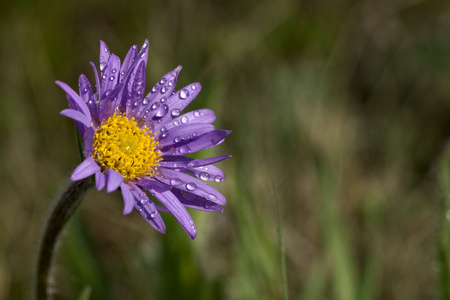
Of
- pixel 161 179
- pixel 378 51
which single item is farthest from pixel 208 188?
pixel 378 51

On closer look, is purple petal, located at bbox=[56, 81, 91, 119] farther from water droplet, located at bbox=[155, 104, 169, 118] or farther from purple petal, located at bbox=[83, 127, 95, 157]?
water droplet, located at bbox=[155, 104, 169, 118]

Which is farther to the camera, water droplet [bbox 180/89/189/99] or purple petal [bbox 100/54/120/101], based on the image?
water droplet [bbox 180/89/189/99]

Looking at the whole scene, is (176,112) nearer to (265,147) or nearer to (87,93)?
(87,93)

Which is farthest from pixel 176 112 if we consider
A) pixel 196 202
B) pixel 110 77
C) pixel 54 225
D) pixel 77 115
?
pixel 54 225

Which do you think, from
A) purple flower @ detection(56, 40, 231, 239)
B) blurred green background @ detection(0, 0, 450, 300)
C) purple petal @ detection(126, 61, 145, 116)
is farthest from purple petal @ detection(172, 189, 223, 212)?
blurred green background @ detection(0, 0, 450, 300)

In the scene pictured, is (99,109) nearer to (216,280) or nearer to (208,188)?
(208,188)

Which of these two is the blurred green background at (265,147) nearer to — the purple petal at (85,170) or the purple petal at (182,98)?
the purple petal at (182,98)
